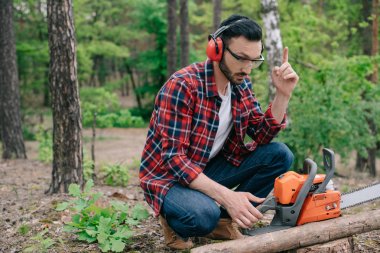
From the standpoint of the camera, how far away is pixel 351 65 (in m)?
10.1

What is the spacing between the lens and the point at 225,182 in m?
3.80

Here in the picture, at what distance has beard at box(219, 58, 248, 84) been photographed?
11.0ft

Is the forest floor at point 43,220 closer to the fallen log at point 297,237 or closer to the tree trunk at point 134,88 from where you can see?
the fallen log at point 297,237

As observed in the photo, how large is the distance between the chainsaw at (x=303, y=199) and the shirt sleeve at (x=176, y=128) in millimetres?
566

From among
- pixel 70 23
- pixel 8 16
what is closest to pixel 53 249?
Result: pixel 70 23

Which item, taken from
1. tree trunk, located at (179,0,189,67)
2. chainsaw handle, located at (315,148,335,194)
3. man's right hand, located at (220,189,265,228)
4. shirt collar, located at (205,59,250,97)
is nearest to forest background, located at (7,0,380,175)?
tree trunk, located at (179,0,189,67)

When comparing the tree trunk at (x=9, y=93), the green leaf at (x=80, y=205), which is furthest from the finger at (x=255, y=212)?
the tree trunk at (x=9, y=93)

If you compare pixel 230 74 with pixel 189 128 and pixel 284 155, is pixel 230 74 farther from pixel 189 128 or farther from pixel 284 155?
pixel 284 155

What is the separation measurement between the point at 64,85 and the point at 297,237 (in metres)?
3.49

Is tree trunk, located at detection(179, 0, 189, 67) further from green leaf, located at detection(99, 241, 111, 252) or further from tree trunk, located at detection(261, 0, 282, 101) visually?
green leaf, located at detection(99, 241, 111, 252)

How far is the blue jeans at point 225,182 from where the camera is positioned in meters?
3.27

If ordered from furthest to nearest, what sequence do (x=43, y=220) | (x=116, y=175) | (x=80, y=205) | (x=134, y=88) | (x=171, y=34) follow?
(x=134, y=88) → (x=171, y=34) → (x=116, y=175) → (x=43, y=220) → (x=80, y=205)

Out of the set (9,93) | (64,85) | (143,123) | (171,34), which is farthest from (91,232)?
(171,34)

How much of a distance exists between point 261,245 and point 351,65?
7.90 metres
